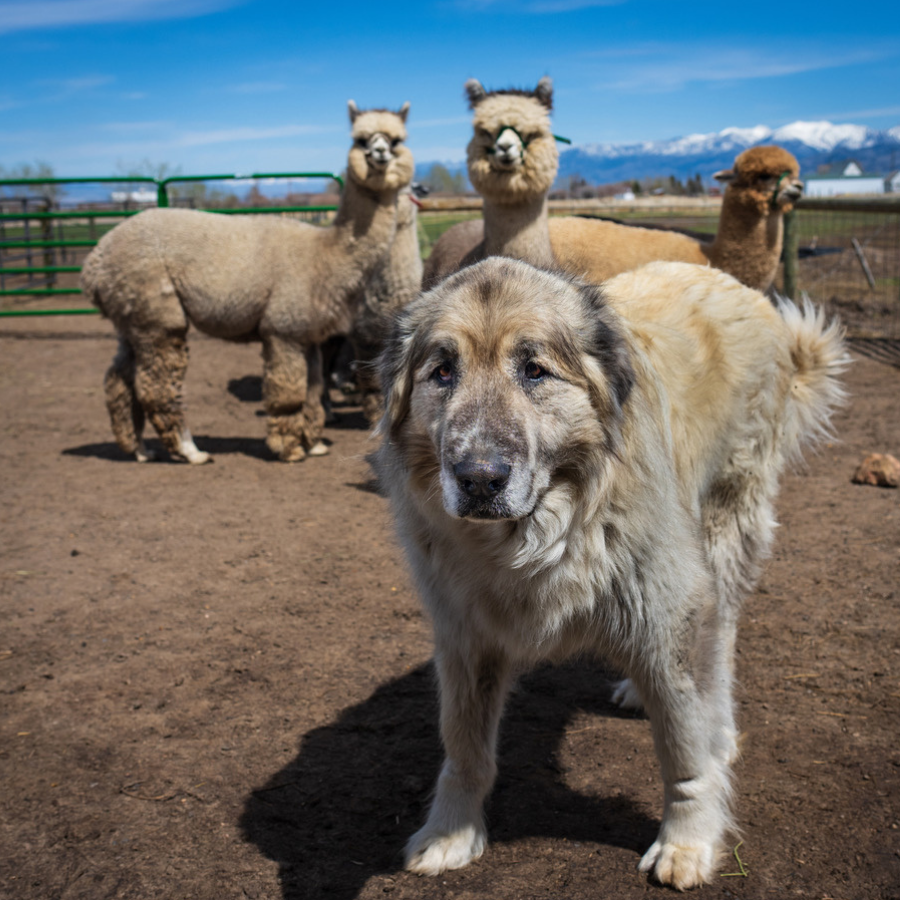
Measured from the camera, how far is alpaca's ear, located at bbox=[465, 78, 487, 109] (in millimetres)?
5488

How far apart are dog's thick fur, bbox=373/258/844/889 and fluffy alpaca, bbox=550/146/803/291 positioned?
11.1ft

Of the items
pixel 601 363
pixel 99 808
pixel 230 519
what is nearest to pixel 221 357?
pixel 230 519

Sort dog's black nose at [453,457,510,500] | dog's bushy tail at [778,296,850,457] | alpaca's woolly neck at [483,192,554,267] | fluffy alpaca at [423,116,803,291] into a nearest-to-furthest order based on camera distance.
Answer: dog's black nose at [453,457,510,500] → dog's bushy tail at [778,296,850,457] → alpaca's woolly neck at [483,192,554,267] → fluffy alpaca at [423,116,803,291]

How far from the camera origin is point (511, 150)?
517cm

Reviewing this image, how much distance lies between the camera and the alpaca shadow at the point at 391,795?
275 centimetres

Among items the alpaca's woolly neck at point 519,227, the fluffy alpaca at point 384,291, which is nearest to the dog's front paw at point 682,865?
the alpaca's woolly neck at point 519,227

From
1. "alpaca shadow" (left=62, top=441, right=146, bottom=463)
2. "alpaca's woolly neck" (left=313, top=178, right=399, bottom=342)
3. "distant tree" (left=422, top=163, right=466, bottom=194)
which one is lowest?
"alpaca shadow" (left=62, top=441, right=146, bottom=463)

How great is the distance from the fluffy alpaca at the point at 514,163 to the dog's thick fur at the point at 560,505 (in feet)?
8.45

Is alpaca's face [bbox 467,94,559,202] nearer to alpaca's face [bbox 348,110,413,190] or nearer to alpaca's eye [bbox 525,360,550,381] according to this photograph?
alpaca's face [bbox 348,110,413,190]

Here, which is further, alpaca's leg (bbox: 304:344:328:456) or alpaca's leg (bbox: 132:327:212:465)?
alpaca's leg (bbox: 304:344:328:456)

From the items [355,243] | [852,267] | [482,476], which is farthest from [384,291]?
[852,267]

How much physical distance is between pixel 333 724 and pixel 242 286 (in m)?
4.59

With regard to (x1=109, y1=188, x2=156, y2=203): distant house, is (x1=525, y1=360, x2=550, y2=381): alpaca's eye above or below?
below

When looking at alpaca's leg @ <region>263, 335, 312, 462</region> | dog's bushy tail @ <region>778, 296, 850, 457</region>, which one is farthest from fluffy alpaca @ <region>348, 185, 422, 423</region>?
dog's bushy tail @ <region>778, 296, 850, 457</region>
